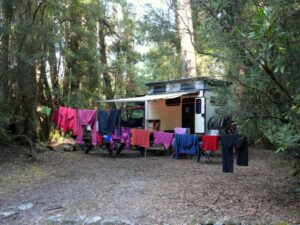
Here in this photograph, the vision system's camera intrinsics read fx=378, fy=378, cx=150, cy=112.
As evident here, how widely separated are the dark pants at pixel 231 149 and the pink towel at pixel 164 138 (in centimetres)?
352

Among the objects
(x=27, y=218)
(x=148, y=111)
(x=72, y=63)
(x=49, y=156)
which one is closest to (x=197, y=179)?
(x=27, y=218)

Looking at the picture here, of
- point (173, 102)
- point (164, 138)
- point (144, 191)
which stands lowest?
point (144, 191)

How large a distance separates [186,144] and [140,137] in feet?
4.40

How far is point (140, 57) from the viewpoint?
1992 centimetres

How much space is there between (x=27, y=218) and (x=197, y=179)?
3332 millimetres

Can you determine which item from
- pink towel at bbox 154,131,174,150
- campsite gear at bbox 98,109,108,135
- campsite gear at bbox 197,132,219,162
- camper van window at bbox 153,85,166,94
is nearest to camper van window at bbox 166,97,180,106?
camper van window at bbox 153,85,166,94

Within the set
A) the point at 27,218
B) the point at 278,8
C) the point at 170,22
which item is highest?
the point at 170,22

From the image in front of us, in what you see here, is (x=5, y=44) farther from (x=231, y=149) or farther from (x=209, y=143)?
(x=231, y=149)

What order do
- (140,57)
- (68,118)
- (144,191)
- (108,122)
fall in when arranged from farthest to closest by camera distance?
(140,57)
(68,118)
(108,122)
(144,191)

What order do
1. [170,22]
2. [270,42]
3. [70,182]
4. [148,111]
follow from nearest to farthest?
[270,42] < [70,182] < [170,22] < [148,111]

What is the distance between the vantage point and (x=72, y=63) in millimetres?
15164

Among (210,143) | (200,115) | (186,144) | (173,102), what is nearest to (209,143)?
(210,143)

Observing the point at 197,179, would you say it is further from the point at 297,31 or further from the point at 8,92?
the point at 8,92

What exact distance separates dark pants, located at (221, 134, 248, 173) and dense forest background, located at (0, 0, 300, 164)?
1.23 ft
